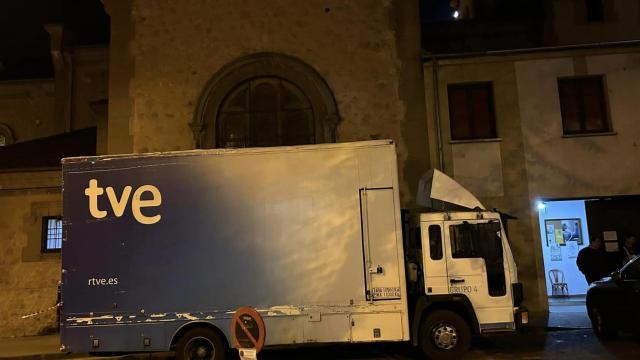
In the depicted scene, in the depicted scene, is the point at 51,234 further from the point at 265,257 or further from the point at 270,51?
the point at 265,257

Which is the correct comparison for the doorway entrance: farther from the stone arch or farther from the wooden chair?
the stone arch

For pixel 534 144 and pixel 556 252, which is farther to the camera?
pixel 556 252

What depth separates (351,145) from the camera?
884 cm

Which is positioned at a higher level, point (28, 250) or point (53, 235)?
point (53, 235)

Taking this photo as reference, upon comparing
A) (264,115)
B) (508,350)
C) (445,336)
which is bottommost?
(508,350)

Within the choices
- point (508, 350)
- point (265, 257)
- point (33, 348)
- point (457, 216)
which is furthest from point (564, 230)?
point (33, 348)

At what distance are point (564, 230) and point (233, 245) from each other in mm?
12718

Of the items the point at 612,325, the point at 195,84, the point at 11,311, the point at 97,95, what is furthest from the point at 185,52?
the point at 612,325

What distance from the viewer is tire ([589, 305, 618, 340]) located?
10.3 meters

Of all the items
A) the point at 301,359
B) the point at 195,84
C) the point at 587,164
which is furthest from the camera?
the point at 195,84

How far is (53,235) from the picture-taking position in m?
15.1

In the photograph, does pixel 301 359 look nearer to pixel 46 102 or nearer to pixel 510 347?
pixel 510 347

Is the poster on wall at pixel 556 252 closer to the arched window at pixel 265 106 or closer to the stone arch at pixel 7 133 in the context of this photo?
the arched window at pixel 265 106

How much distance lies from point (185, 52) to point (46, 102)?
13.8 m
